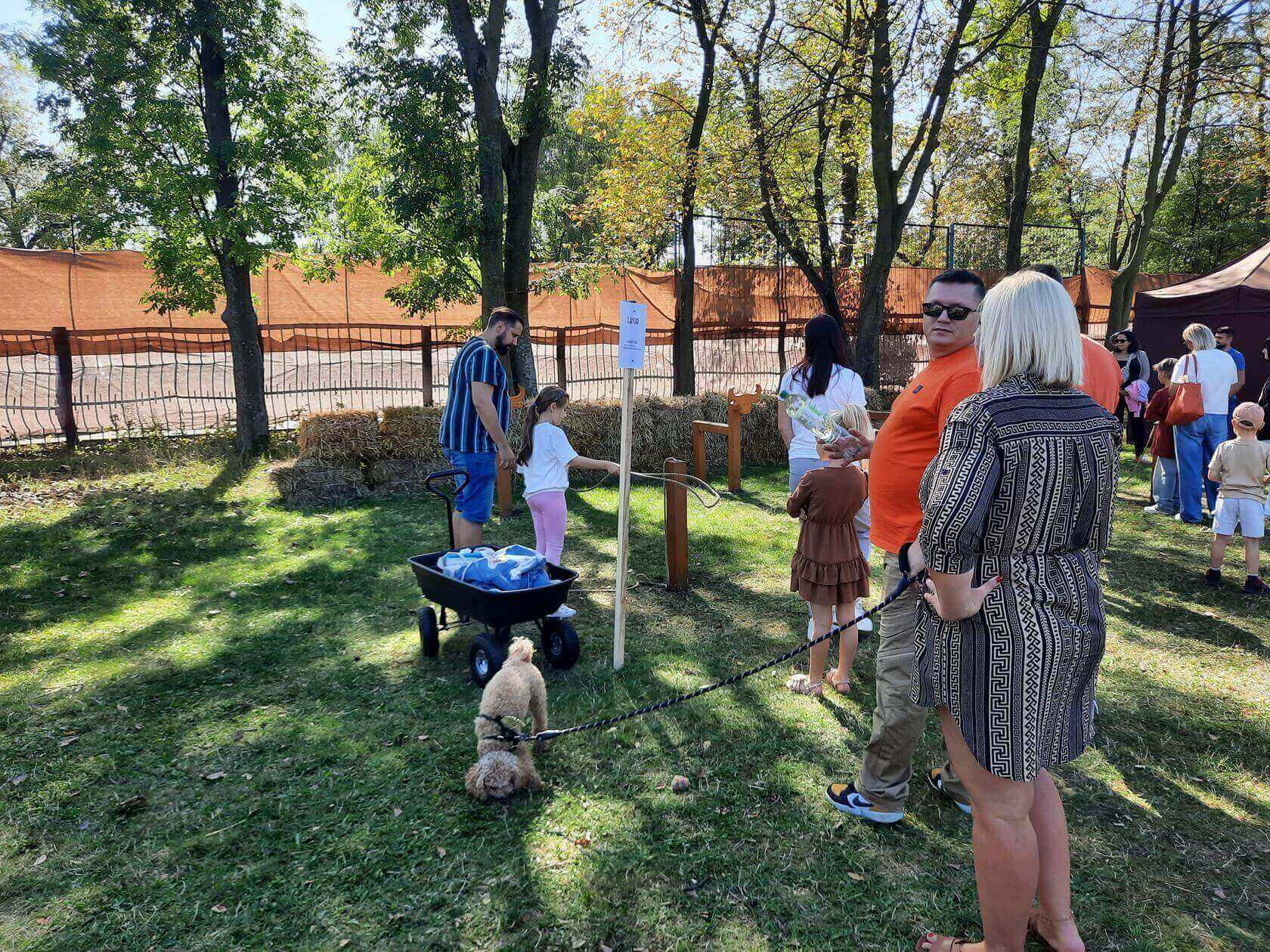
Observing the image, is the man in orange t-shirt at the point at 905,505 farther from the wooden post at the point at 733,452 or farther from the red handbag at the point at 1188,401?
the wooden post at the point at 733,452

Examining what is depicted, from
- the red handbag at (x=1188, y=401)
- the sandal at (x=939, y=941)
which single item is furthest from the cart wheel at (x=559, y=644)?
the red handbag at (x=1188, y=401)

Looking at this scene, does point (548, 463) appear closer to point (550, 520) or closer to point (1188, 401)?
point (550, 520)

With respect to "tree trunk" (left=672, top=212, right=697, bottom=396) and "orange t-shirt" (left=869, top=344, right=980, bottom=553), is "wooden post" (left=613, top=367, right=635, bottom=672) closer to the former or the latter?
"orange t-shirt" (left=869, top=344, right=980, bottom=553)

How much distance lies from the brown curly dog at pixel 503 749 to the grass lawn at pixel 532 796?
98mm

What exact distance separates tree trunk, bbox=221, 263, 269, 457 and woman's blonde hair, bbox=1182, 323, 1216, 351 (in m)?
11.0

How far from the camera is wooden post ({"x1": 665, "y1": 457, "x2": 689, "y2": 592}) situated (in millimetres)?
5891

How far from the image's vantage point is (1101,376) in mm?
3812

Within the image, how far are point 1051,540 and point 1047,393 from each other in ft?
1.27

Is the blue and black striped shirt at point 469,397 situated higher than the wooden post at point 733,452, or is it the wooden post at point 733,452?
the blue and black striped shirt at point 469,397

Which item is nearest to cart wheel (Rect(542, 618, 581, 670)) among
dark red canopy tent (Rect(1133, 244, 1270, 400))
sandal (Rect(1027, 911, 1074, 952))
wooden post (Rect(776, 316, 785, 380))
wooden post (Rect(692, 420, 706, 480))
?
sandal (Rect(1027, 911, 1074, 952))

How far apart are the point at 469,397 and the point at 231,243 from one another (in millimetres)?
6525

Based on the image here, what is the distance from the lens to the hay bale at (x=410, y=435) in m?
9.41

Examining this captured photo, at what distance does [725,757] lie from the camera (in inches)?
147

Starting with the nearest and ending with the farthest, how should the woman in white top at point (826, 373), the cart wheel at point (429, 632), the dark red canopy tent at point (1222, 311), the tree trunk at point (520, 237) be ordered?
1. the woman in white top at point (826, 373)
2. the cart wheel at point (429, 632)
3. the tree trunk at point (520, 237)
4. the dark red canopy tent at point (1222, 311)
